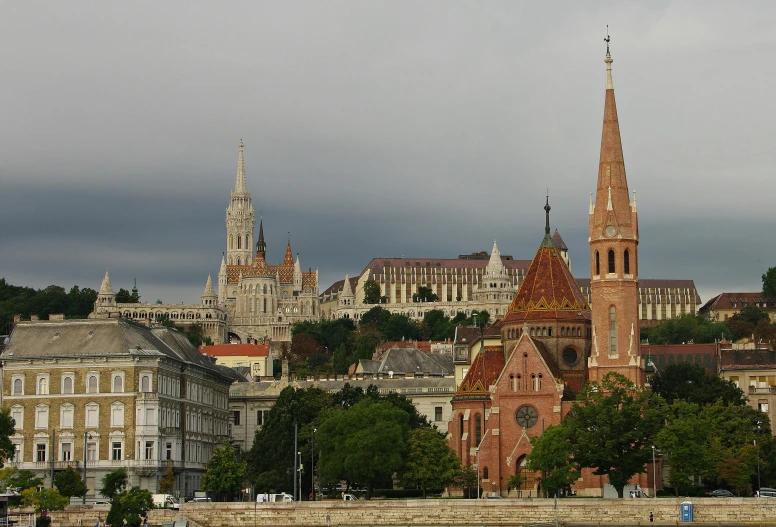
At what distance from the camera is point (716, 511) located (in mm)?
90000

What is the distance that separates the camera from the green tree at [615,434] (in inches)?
4026

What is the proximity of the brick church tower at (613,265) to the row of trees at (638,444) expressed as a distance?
3655 millimetres

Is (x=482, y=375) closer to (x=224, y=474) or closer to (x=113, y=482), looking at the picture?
(x=224, y=474)

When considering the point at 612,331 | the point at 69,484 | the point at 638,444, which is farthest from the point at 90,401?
the point at 612,331

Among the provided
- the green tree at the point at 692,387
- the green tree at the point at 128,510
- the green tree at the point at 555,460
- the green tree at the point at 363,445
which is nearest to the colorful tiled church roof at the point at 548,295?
the green tree at the point at 692,387

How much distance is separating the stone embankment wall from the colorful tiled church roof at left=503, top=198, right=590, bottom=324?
3240cm

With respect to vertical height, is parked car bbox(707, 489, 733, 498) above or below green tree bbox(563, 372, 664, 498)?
below

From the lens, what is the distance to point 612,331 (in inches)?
4673

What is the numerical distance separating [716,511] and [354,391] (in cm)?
4924

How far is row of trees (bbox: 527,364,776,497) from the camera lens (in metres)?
103

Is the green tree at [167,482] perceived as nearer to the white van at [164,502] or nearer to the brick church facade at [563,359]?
the white van at [164,502]

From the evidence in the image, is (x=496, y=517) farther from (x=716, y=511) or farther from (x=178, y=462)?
(x=178, y=462)

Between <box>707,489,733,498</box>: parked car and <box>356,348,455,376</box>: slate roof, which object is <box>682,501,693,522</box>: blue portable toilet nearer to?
<box>707,489,733,498</box>: parked car

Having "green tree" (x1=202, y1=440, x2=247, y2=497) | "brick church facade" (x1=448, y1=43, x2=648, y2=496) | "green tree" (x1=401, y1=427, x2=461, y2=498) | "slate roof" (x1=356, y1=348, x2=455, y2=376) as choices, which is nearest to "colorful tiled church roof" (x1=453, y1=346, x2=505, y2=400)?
"brick church facade" (x1=448, y1=43, x2=648, y2=496)
